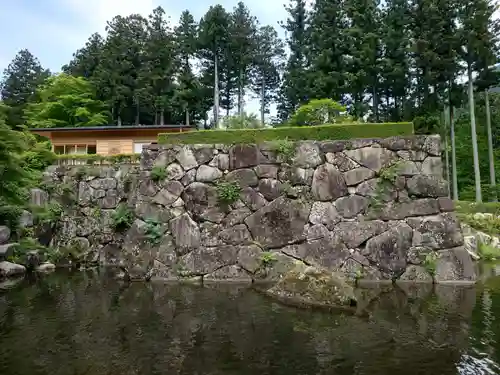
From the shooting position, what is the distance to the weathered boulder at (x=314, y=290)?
→ 1030 centimetres

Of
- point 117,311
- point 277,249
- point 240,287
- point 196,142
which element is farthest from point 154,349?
point 196,142

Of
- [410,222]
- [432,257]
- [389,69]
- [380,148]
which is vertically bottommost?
[432,257]

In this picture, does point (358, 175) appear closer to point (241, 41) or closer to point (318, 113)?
point (318, 113)

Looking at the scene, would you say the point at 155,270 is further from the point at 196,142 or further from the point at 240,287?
the point at 196,142

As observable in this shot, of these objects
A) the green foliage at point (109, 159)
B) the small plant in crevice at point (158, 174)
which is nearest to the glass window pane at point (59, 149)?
the green foliage at point (109, 159)

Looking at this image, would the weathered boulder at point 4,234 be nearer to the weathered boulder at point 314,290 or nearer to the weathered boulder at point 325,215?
the weathered boulder at point 314,290

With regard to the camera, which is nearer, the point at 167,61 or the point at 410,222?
the point at 410,222

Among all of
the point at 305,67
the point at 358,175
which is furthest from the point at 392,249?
the point at 305,67

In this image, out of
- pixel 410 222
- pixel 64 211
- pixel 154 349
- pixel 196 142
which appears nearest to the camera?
pixel 154 349

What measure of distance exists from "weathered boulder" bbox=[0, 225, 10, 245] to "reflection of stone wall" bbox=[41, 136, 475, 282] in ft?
20.2

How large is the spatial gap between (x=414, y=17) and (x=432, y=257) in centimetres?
2295

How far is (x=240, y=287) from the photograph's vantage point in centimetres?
1315

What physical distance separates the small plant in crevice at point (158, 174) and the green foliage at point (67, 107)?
2108 centimetres

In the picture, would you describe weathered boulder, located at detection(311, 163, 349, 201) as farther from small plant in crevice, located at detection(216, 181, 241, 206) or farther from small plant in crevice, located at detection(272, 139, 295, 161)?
small plant in crevice, located at detection(216, 181, 241, 206)
